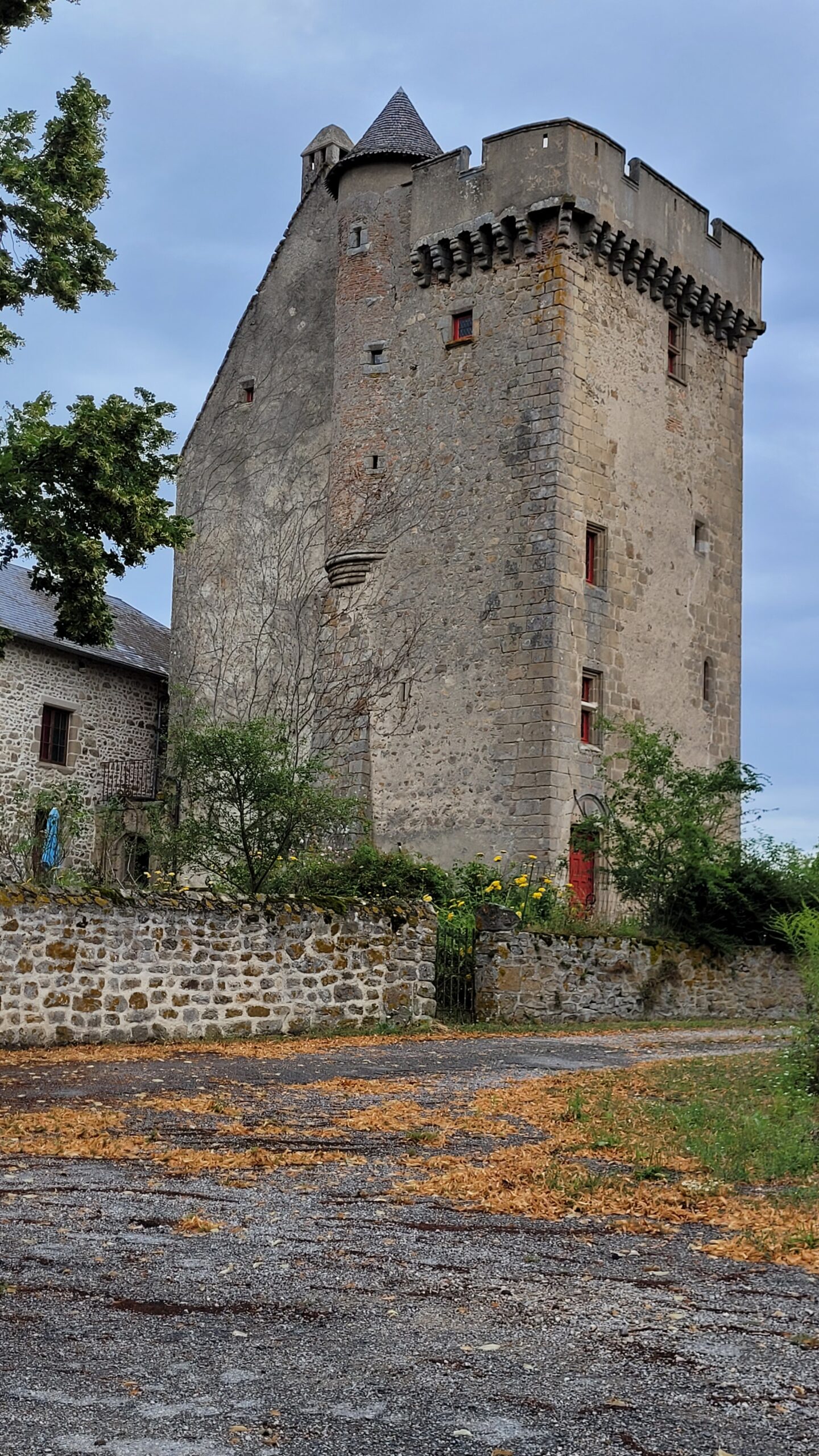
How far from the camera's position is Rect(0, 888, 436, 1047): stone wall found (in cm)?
1151

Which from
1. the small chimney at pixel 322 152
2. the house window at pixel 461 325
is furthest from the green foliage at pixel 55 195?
the small chimney at pixel 322 152

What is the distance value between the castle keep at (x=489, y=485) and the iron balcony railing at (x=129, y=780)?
224cm

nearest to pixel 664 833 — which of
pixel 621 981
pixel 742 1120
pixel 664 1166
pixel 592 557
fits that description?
pixel 621 981

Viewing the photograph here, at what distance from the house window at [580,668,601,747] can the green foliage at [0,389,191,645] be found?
9505mm

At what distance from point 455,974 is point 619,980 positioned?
2695 millimetres

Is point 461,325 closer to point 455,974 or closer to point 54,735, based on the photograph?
point 54,735

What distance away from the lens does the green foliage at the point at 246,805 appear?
16.7 metres

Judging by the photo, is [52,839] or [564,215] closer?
[564,215]

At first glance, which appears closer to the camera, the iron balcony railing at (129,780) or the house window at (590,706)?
the house window at (590,706)

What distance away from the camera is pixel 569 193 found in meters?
23.8

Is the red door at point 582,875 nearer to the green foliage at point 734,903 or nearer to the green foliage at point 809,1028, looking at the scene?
the green foliage at point 734,903

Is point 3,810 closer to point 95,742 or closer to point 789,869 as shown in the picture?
point 95,742

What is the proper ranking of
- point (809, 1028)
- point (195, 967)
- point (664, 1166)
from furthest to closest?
point (195, 967) → point (809, 1028) → point (664, 1166)

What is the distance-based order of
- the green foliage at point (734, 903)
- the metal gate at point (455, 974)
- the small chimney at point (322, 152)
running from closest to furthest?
the metal gate at point (455, 974)
the green foliage at point (734, 903)
the small chimney at point (322, 152)
